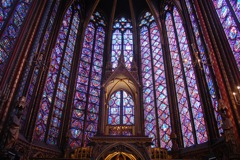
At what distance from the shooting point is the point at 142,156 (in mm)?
9250

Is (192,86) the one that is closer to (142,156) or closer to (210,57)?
(210,57)

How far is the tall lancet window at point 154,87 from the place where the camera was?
516 inches

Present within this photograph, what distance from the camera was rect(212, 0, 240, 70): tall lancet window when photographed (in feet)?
28.7

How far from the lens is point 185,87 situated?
12836 millimetres

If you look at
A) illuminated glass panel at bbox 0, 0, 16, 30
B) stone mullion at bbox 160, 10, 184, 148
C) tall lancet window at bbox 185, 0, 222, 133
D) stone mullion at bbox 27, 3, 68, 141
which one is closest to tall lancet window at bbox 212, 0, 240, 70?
tall lancet window at bbox 185, 0, 222, 133

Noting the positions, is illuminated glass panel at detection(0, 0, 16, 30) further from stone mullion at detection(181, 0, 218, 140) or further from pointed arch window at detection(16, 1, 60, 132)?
stone mullion at detection(181, 0, 218, 140)

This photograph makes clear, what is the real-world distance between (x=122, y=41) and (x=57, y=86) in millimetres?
7239

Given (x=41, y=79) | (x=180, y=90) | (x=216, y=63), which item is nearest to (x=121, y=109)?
(x=180, y=90)

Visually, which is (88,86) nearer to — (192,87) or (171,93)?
(171,93)

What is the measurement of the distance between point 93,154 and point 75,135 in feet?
12.9

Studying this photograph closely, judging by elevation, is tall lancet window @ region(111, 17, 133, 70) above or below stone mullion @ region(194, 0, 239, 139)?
above

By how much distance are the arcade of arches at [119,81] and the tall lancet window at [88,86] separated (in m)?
0.07

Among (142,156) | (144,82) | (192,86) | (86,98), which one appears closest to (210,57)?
(192,86)

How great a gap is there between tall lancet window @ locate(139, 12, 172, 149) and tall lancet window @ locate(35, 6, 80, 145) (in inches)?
203
